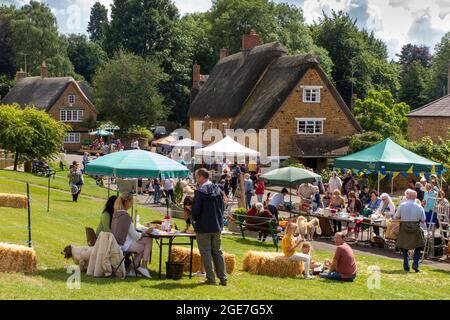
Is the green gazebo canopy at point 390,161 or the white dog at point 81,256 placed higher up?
the green gazebo canopy at point 390,161

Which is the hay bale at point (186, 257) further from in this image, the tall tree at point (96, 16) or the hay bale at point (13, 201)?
the tall tree at point (96, 16)

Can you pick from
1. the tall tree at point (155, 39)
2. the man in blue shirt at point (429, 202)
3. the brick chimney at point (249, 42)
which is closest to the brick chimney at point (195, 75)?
the tall tree at point (155, 39)

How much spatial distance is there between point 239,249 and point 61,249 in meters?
5.82

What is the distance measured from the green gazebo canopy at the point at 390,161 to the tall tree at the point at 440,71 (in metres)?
73.8

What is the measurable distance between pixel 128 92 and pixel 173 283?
59.5m

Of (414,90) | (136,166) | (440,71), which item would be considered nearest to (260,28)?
(414,90)

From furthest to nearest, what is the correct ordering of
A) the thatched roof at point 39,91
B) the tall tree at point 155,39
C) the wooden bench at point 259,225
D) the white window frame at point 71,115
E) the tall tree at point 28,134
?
1. the white window frame at point 71,115
2. the thatched roof at point 39,91
3. the tall tree at point 155,39
4. the tall tree at point 28,134
5. the wooden bench at point 259,225

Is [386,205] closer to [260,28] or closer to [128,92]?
[128,92]

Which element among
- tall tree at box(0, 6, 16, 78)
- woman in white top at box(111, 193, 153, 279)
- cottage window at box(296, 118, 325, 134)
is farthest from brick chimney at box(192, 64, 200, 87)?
woman in white top at box(111, 193, 153, 279)

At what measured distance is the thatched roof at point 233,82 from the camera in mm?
60094

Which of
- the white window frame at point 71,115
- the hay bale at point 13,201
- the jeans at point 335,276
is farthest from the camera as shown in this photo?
the white window frame at point 71,115

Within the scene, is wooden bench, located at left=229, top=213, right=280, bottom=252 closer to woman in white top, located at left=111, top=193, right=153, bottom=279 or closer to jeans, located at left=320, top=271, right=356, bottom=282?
jeans, located at left=320, top=271, right=356, bottom=282

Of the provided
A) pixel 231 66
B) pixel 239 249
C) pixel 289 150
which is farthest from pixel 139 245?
pixel 231 66
